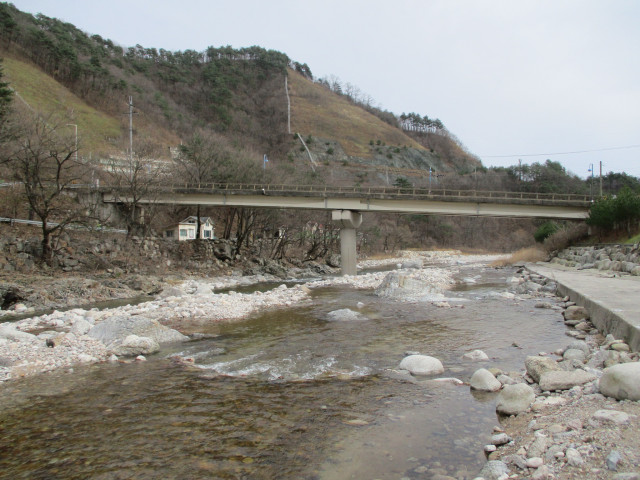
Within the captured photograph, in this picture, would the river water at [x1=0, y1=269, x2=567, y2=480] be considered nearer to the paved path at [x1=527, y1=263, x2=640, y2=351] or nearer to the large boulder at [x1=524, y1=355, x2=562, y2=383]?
the large boulder at [x1=524, y1=355, x2=562, y2=383]

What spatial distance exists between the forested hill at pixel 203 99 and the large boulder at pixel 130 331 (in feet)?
176

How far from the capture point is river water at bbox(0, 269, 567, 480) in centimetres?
502

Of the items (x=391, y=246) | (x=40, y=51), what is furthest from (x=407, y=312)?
(x=40, y=51)

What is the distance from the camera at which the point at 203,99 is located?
12381 cm

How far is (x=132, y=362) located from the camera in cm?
962

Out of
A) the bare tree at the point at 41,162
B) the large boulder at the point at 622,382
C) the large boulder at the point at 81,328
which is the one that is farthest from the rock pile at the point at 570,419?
the bare tree at the point at 41,162

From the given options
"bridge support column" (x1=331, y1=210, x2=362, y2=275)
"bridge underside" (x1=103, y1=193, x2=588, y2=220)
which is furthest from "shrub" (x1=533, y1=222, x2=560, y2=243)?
"bridge support column" (x1=331, y1=210, x2=362, y2=275)

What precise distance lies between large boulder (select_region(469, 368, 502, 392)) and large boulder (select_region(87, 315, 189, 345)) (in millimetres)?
7896

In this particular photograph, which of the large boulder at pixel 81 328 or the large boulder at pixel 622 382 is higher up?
the large boulder at pixel 622 382

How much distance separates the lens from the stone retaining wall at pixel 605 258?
2273 centimetres

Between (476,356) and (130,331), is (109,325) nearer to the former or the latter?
(130,331)

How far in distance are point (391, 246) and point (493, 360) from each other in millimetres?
68094

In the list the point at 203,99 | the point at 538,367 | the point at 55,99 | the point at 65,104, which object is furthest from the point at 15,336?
the point at 203,99

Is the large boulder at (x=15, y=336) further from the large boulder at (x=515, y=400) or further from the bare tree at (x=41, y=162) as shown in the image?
the bare tree at (x=41, y=162)
